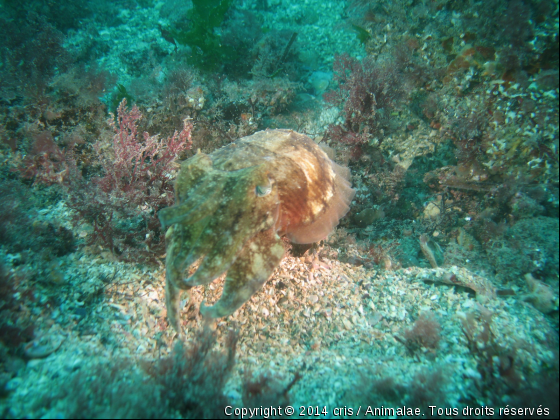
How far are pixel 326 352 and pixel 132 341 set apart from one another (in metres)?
2.20

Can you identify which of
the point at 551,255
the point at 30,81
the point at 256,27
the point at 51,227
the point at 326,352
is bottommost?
the point at 326,352

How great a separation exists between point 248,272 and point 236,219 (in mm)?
542

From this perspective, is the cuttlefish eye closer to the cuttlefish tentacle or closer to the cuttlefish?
the cuttlefish

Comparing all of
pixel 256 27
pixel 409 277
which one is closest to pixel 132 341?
pixel 409 277

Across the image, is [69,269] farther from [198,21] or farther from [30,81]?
[198,21]

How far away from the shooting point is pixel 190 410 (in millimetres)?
2168

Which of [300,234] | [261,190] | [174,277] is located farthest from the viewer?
[300,234]

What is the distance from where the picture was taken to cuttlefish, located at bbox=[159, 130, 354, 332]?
233 centimetres

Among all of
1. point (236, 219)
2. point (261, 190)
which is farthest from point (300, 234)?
point (236, 219)

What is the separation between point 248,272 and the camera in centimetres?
248

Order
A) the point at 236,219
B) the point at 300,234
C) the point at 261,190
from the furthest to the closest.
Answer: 1. the point at 300,234
2. the point at 261,190
3. the point at 236,219

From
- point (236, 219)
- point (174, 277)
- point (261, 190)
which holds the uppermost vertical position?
point (261, 190)

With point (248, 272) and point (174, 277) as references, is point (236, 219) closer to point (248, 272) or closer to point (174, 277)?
point (248, 272)

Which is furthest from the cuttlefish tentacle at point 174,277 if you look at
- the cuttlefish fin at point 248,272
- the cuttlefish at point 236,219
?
the cuttlefish fin at point 248,272
